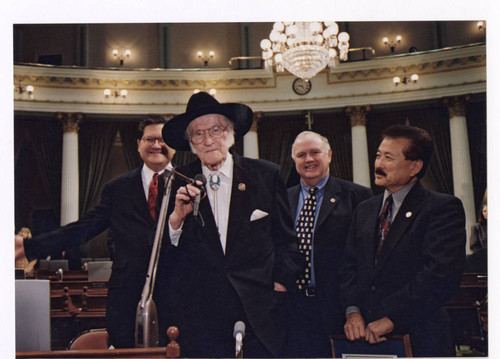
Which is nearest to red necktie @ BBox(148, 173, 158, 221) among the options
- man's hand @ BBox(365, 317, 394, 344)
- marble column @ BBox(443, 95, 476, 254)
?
man's hand @ BBox(365, 317, 394, 344)

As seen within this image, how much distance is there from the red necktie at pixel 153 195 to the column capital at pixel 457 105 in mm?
2282

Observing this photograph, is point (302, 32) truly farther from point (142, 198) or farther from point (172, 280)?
point (172, 280)

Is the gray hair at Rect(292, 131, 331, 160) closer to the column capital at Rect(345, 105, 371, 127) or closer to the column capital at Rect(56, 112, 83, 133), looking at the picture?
the column capital at Rect(345, 105, 371, 127)

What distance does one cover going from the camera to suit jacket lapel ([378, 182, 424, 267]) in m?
3.31

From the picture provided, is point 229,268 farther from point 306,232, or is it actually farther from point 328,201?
point 328,201

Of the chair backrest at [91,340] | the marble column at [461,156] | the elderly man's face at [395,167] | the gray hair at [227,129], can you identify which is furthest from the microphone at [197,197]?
the marble column at [461,156]

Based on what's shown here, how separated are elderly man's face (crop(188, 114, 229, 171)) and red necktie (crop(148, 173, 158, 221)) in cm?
37

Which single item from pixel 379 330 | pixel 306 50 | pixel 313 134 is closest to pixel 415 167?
pixel 313 134

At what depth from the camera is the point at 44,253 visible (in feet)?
11.5

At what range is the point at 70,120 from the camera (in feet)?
14.9

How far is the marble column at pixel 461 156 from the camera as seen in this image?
3.55 metres

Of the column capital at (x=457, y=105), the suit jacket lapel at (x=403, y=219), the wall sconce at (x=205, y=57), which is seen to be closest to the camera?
the suit jacket lapel at (x=403, y=219)

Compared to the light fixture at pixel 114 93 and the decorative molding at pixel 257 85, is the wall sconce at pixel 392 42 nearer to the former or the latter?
the decorative molding at pixel 257 85

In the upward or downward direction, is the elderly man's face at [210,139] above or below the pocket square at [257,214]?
above
